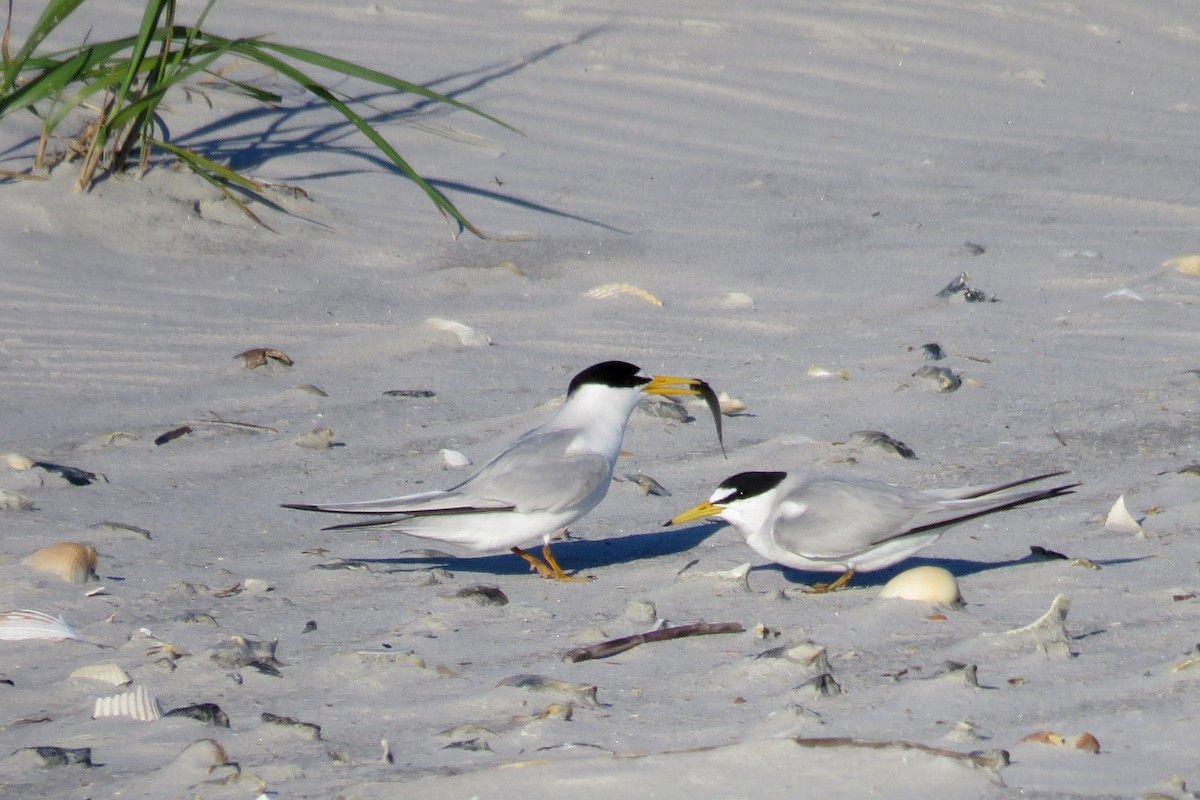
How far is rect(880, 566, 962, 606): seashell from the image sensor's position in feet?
10.4

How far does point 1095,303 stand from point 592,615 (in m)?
3.13

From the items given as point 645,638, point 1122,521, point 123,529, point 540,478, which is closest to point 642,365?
point 540,478

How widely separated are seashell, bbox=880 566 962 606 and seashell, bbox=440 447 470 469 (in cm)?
145

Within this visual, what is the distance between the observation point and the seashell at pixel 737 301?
562 centimetres

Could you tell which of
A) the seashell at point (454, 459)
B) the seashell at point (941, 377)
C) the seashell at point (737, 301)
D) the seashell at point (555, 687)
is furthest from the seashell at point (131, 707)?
the seashell at point (737, 301)

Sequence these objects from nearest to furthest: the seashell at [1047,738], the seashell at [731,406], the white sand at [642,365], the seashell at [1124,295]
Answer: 1. the seashell at [1047,738]
2. the white sand at [642,365]
3. the seashell at [731,406]
4. the seashell at [1124,295]

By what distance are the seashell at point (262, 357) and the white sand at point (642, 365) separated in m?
Result: 0.04

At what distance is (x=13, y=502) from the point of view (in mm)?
3711

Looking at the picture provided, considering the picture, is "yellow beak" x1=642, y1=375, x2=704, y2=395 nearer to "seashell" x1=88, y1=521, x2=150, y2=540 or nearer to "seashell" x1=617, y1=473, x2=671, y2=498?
"seashell" x1=617, y1=473, x2=671, y2=498

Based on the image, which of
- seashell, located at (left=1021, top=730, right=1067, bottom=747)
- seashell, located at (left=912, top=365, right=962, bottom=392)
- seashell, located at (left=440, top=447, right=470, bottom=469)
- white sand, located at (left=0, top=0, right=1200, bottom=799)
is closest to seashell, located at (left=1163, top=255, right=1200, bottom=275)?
white sand, located at (left=0, top=0, right=1200, bottom=799)

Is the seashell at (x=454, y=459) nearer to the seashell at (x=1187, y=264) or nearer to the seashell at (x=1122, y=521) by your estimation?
the seashell at (x=1122, y=521)

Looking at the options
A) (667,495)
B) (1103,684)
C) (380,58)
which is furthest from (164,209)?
(1103,684)

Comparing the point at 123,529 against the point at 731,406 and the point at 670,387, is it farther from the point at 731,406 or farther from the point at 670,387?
the point at 731,406

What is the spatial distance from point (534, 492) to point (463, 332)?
1593mm
